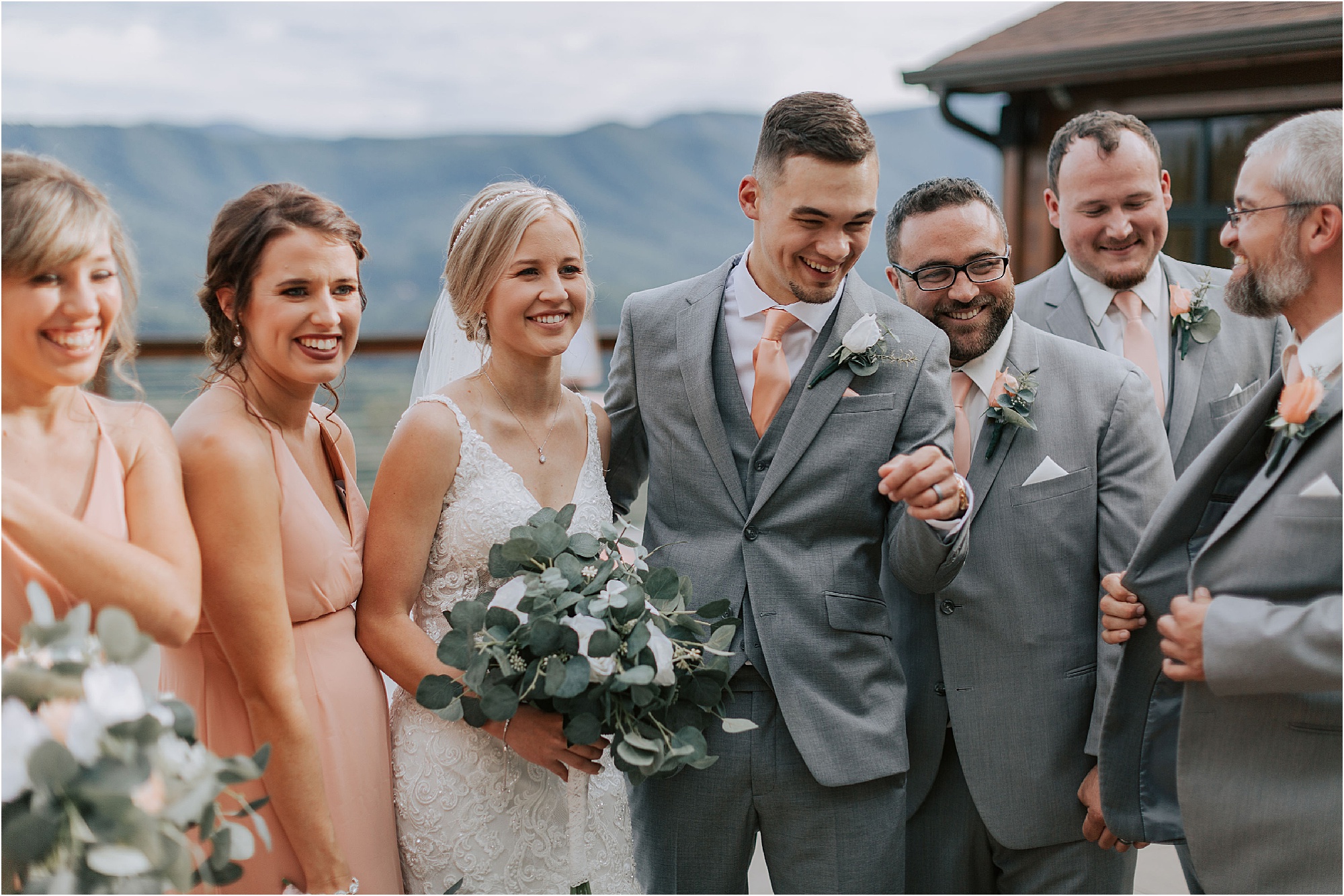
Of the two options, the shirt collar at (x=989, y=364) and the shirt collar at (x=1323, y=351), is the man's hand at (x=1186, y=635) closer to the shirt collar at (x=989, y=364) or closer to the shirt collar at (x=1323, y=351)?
the shirt collar at (x=1323, y=351)

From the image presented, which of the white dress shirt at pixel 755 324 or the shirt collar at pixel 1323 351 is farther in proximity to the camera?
the white dress shirt at pixel 755 324

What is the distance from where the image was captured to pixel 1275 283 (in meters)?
2.07

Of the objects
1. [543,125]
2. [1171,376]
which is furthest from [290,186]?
[543,125]

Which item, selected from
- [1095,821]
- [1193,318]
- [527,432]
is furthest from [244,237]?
[1193,318]

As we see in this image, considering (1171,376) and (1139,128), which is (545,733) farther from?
(1139,128)

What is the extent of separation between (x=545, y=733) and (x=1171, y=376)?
209 cm

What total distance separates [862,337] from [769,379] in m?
0.24

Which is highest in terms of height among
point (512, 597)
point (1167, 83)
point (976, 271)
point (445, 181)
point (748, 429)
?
point (445, 181)

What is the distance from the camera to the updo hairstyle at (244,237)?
198 centimetres

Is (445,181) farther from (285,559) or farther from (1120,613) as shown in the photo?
(1120,613)

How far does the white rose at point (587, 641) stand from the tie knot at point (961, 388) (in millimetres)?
1184

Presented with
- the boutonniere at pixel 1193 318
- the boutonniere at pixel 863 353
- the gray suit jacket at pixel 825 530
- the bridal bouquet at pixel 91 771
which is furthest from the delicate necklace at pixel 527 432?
the boutonniere at pixel 1193 318

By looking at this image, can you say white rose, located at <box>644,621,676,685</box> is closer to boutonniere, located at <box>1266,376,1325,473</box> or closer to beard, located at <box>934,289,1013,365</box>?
beard, located at <box>934,289,1013,365</box>

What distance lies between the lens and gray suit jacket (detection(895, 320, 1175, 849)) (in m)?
2.42
